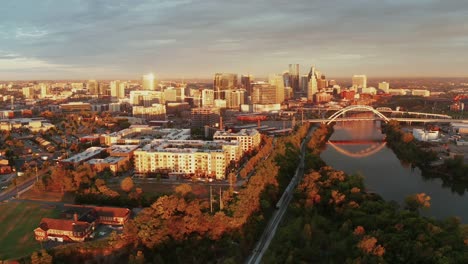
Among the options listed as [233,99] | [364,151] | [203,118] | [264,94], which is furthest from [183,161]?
[264,94]

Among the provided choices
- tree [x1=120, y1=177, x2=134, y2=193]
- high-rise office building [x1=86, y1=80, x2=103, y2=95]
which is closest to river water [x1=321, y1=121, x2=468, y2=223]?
tree [x1=120, y1=177, x2=134, y2=193]

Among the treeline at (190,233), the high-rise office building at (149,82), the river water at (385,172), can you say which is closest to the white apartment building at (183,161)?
the treeline at (190,233)

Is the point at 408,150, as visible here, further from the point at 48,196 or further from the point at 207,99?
the point at 207,99

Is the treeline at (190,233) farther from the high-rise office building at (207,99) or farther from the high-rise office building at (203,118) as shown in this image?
the high-rise office building at (207,99)

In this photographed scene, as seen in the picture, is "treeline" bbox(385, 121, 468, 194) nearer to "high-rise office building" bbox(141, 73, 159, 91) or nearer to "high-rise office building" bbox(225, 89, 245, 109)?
"high-rise office building" bbox(225, 89, 245, 109)

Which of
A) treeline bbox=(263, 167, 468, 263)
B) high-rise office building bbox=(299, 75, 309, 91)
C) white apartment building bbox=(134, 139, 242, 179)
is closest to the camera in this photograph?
treeline bbox=(263, 167, 468, 263)

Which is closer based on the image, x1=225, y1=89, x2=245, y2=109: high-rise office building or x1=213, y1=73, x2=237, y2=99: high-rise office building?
x1=225, y1=89, x2=245, y2=109: high-rise office building
